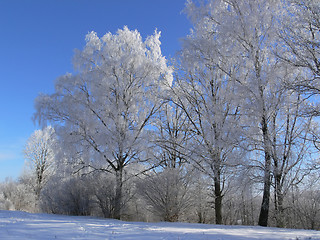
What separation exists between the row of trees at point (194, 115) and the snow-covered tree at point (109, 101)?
2.2 inches

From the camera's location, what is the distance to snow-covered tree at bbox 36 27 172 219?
12828 mm

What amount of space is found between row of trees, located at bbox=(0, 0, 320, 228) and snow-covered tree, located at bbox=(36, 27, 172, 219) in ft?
0.19

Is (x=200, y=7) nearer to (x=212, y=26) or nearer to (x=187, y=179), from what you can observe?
(x=212, y=26)

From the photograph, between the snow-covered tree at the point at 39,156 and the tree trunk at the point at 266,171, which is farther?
the snow-covered tree at the point at 39,156

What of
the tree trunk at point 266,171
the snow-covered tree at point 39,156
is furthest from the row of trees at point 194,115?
the snow-covered tree at point 39,156

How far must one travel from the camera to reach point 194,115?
49.2ft

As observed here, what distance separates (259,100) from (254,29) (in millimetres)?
3145

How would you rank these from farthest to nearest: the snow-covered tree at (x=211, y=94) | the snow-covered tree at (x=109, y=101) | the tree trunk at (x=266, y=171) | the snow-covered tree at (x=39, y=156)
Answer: the snow-covered tree at (x=39, y=156)
the snow-covered tree at (x=109, y=101)
the snow-covered tree at (x=211, y=94)
the tree trunk at (x=266, y=171)

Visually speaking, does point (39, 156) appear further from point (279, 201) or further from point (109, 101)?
point (279, 201)

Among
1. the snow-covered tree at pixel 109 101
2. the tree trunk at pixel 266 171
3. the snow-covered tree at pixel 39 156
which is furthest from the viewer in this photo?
the snow-covered tree at pixel 39 156

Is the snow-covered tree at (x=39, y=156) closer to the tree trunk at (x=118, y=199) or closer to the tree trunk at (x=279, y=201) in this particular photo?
the tree trunk at (x=118, y=199)

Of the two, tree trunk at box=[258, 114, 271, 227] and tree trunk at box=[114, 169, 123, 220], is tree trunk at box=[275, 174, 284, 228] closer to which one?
tree trunk at box=[258, 114, 271, 227]

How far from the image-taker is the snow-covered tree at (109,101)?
12828 mm

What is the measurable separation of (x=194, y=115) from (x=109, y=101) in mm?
5068
